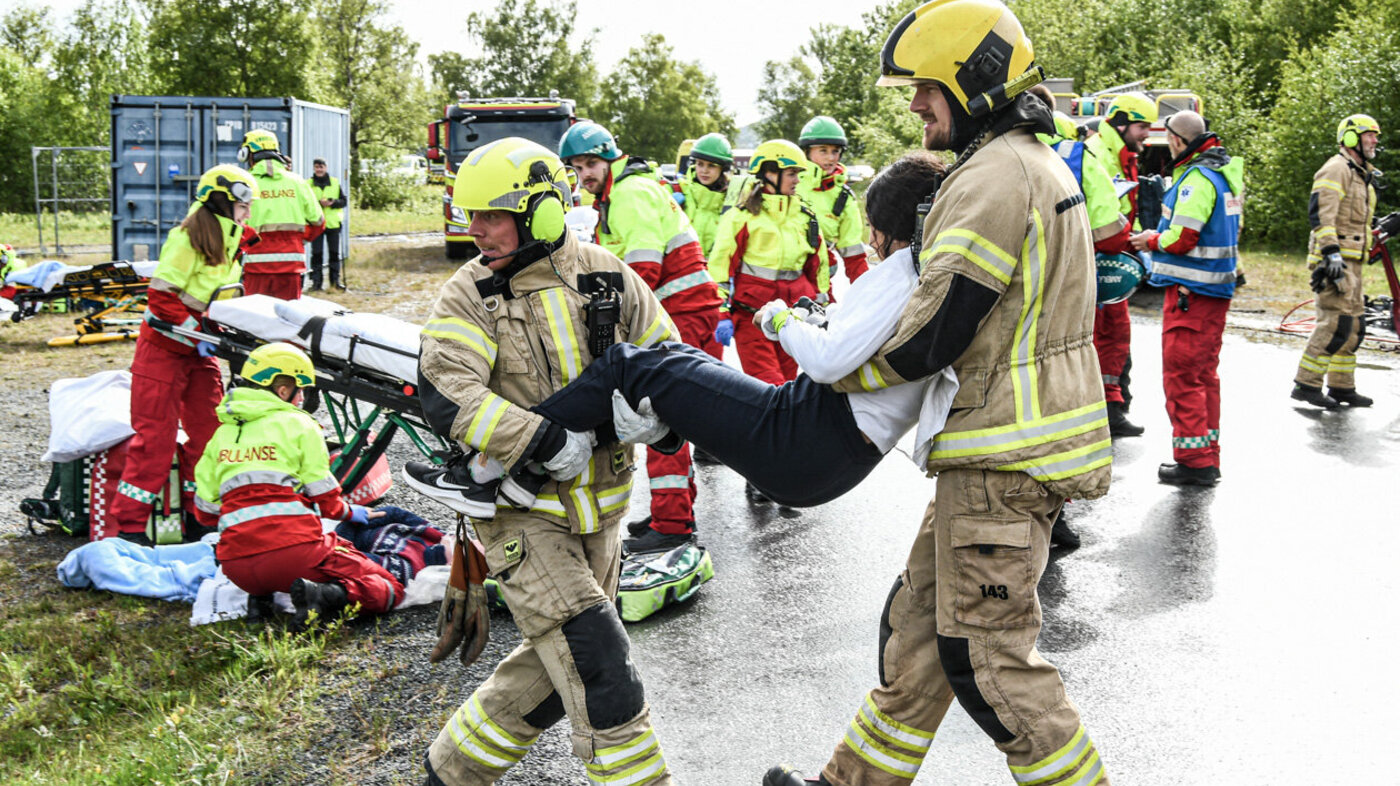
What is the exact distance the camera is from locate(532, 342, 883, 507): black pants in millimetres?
2934

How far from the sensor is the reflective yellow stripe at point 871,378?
2805mm

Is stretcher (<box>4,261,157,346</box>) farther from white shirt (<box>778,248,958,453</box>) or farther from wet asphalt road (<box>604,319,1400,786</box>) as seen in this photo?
white shirt (<box>778,248,958,453</box>)

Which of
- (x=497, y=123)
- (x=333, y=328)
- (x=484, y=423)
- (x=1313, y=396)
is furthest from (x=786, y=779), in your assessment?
(x=497, y=123)

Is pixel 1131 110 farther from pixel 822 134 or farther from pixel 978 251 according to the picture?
pixel 978 251

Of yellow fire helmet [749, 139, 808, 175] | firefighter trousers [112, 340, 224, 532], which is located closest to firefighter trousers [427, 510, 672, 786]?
firefighter trousers [112, 340, 224, 532]

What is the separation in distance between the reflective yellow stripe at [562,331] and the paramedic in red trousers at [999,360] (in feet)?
2.79

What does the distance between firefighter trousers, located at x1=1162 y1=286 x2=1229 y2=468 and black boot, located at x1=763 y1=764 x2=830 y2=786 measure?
483 cm

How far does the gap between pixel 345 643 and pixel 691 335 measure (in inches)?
98.6

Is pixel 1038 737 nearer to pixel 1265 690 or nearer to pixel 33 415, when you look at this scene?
pixel 1265 690

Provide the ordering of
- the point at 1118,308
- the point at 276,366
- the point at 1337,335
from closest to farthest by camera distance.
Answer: the point at 276,366
the point at 1118,308
the point at 1337,335

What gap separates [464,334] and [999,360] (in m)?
1.45

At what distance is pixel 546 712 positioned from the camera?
10.9ft

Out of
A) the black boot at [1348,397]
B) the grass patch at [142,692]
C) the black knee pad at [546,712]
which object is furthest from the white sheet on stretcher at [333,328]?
the black boot at [1348,397]

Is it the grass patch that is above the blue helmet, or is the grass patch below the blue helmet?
below
